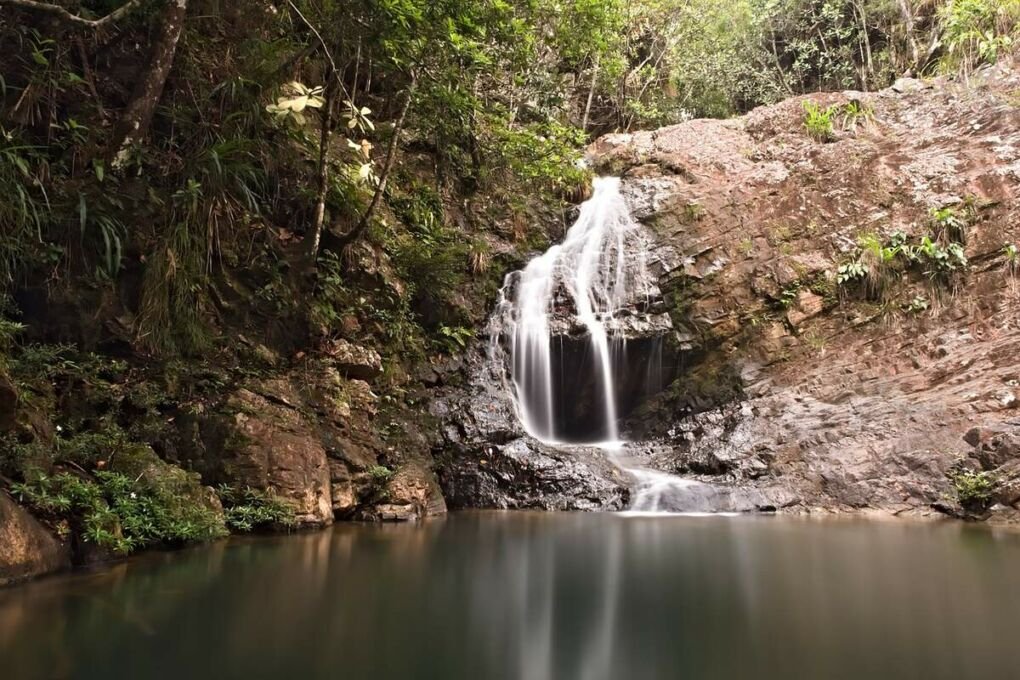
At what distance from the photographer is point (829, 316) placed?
10969mm

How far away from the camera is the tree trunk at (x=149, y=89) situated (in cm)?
626

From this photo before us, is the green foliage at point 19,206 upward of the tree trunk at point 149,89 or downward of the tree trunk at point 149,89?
downward

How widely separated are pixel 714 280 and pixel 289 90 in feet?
23.6

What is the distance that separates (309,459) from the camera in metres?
6.68

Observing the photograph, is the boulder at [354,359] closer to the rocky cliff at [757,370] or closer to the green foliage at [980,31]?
the rocky cliff at [757,370]

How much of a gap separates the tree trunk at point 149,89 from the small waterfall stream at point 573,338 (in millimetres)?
5793

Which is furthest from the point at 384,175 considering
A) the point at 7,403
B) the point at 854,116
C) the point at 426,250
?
the point at 854,116

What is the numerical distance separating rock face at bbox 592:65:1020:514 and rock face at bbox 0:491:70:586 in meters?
7.68

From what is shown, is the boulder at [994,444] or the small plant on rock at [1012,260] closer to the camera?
the boulder at [994,444]

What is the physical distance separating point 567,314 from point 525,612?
7768 mm

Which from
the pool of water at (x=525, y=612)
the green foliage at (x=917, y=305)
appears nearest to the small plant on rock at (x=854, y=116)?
the green foliage at (x=917, y=305)

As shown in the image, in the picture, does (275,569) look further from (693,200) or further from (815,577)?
(693,200)

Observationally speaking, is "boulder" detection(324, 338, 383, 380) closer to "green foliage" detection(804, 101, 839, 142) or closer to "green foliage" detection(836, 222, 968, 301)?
"green foliage" detection(836, 222, 968, 301)

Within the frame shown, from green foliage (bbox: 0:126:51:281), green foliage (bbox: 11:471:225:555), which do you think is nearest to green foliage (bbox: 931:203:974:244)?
green foliage (bbox: 11:471:225:555)
